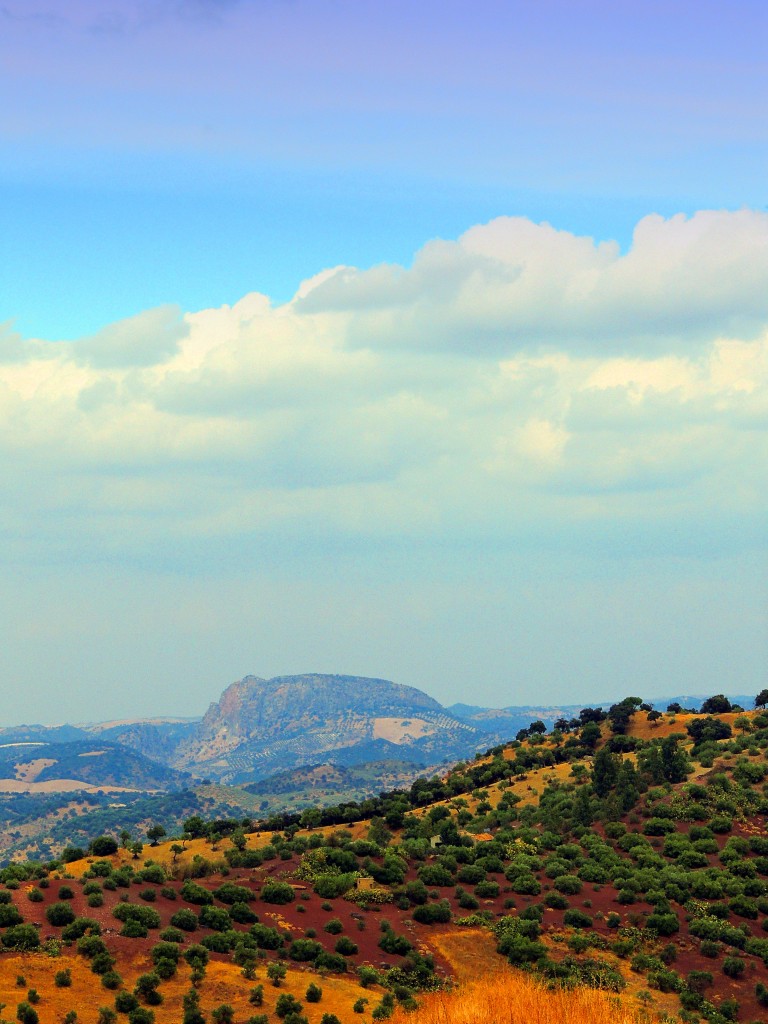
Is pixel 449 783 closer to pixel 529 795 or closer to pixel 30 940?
pixel 529 795

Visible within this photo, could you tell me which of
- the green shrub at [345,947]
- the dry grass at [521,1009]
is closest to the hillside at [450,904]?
the green shrub at [345,947]

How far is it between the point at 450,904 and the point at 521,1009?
1427 inches

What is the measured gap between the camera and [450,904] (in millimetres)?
79812

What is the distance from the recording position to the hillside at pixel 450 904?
5997 centimetres

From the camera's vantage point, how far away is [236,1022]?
178 feet

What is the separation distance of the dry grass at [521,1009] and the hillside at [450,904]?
9.8 inches

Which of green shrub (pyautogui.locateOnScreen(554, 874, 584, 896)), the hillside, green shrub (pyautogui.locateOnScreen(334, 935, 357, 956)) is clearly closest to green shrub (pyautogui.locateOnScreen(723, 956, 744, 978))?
the hillside

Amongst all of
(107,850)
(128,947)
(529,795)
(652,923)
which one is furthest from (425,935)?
(529,795)

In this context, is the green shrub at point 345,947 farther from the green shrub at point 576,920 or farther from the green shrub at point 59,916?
the green shrub at point 576,920

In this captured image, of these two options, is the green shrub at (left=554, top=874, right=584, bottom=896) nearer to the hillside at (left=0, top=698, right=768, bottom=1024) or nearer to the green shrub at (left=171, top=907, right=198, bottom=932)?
the hillside at (left=0, top=698, right=768, bottom=1024)

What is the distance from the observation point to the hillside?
197ft

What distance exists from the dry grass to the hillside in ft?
0.82

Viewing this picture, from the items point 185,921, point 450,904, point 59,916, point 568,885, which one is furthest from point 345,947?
point 568,885

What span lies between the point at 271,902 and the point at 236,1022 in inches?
809
